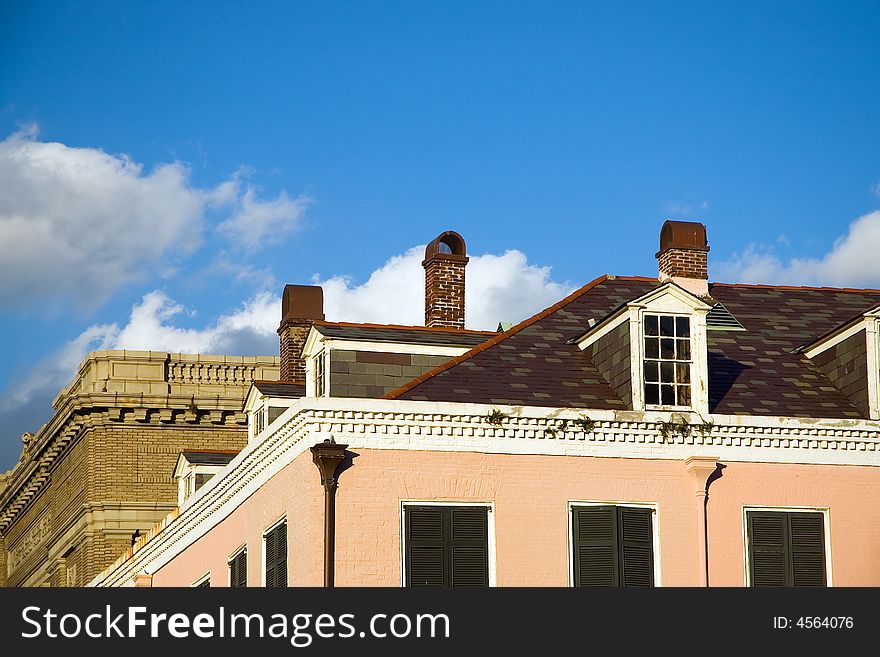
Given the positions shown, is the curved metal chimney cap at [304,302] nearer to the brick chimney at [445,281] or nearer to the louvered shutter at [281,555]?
the brick chimney at [445,281]

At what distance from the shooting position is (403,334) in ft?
109

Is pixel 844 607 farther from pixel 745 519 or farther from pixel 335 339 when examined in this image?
pixel 335 339

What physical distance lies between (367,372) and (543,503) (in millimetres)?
4298

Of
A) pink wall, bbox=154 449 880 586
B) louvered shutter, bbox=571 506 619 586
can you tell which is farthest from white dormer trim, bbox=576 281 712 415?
louvered shutter, bbox=571 506 619 586

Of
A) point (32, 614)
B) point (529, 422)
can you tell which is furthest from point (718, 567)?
point (32, 614)

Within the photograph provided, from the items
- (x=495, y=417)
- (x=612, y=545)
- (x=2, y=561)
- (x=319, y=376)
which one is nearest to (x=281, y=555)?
(x=319, y=376)

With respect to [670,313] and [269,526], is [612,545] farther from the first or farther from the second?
[269,526]

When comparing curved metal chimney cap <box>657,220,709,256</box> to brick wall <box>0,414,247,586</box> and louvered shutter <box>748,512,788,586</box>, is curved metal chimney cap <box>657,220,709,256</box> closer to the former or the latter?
louvered shutter <box>748,512,788,586</box>

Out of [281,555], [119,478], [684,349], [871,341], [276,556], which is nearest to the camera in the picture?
[281,555]

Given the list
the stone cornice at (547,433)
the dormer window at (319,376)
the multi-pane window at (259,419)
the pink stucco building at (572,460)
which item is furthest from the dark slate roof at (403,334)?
the multi-pane window at (259,419)

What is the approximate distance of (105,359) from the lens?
187ft

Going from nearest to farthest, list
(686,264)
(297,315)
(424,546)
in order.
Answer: (424,546), (686,264), (297,315)

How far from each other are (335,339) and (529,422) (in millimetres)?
4122

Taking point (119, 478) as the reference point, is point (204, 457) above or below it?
below
